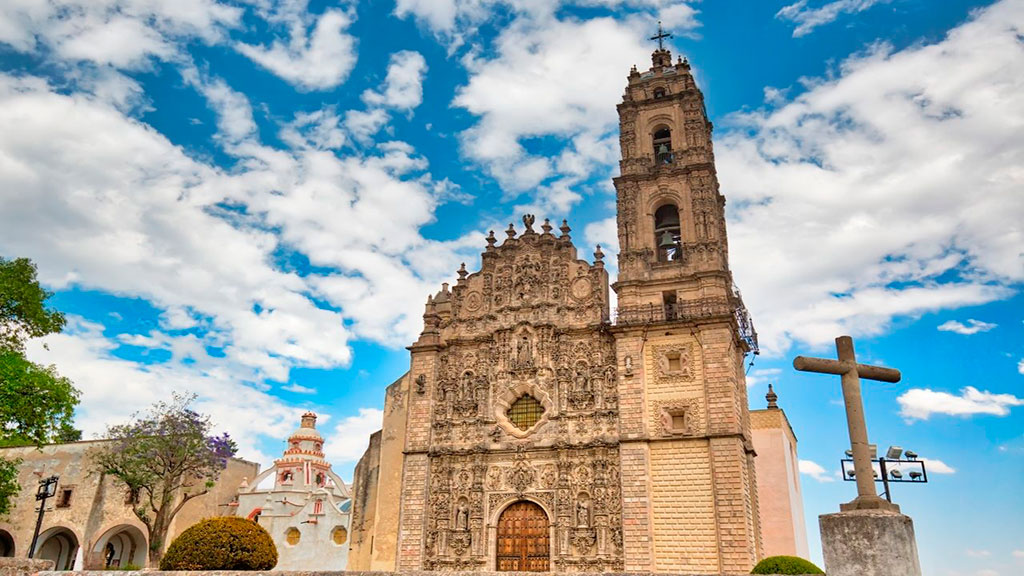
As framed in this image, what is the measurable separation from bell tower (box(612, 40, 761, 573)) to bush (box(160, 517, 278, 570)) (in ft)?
35.2

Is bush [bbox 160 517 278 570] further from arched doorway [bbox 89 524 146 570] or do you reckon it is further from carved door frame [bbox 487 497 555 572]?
arched doorway [bbox 89 524 146 570]

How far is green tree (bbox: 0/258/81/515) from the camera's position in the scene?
19812mm

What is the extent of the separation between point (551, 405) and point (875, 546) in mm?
18084

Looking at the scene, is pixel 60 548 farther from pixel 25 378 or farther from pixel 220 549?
pixel 220 549

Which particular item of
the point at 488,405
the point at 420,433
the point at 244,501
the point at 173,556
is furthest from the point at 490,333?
the point at 244,501

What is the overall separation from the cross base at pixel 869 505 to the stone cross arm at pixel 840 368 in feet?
4.93

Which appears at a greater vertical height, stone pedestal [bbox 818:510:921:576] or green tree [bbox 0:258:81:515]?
green tree [bbox 0:258:81:515]

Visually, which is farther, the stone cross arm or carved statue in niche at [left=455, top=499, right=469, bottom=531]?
carved statue in niche at [left=455, top=499, right=469, bottom=531]

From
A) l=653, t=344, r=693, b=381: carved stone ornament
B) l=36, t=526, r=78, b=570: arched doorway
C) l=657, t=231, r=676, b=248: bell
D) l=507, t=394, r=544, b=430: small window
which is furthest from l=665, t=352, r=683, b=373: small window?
l=36, t=526, r=78, b=570: arched doorway

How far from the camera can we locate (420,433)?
26156mm

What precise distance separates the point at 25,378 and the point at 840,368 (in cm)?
2100

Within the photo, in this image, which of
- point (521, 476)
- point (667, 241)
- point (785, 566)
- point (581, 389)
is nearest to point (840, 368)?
point (785, 566)

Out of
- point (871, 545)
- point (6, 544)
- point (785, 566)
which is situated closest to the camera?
point (871, 545)

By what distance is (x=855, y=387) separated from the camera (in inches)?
331
